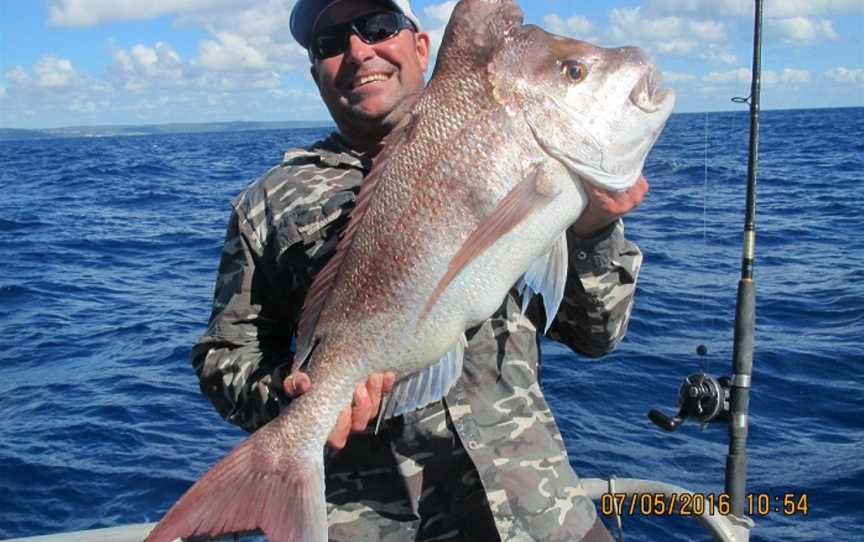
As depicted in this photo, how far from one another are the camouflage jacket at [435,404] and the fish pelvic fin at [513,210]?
0.48 m

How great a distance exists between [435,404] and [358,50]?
1244mm

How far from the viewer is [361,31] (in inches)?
113

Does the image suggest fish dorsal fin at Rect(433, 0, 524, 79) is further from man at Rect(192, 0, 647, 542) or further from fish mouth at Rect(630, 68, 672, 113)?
man at Rect(192, 0, 647, 542)

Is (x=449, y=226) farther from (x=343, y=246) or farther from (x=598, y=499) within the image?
(x=598, y=499)

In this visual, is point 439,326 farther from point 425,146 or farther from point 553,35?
point 553,35

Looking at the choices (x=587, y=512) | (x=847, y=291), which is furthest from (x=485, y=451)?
(x=847, y=291)

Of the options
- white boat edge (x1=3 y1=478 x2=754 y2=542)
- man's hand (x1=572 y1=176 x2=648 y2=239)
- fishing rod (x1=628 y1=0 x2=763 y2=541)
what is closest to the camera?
man's hand (x1=572 y1=176 x2=648 y2=239)

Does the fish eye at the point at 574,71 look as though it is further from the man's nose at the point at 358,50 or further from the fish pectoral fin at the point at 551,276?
the man's nose at the point at 358,50

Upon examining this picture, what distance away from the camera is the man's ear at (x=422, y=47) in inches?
120

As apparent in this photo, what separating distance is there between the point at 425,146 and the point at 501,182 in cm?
25

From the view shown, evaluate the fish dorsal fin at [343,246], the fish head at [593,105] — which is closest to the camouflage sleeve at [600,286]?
the fish head at [593,105]

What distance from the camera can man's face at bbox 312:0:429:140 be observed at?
9.39 ft
